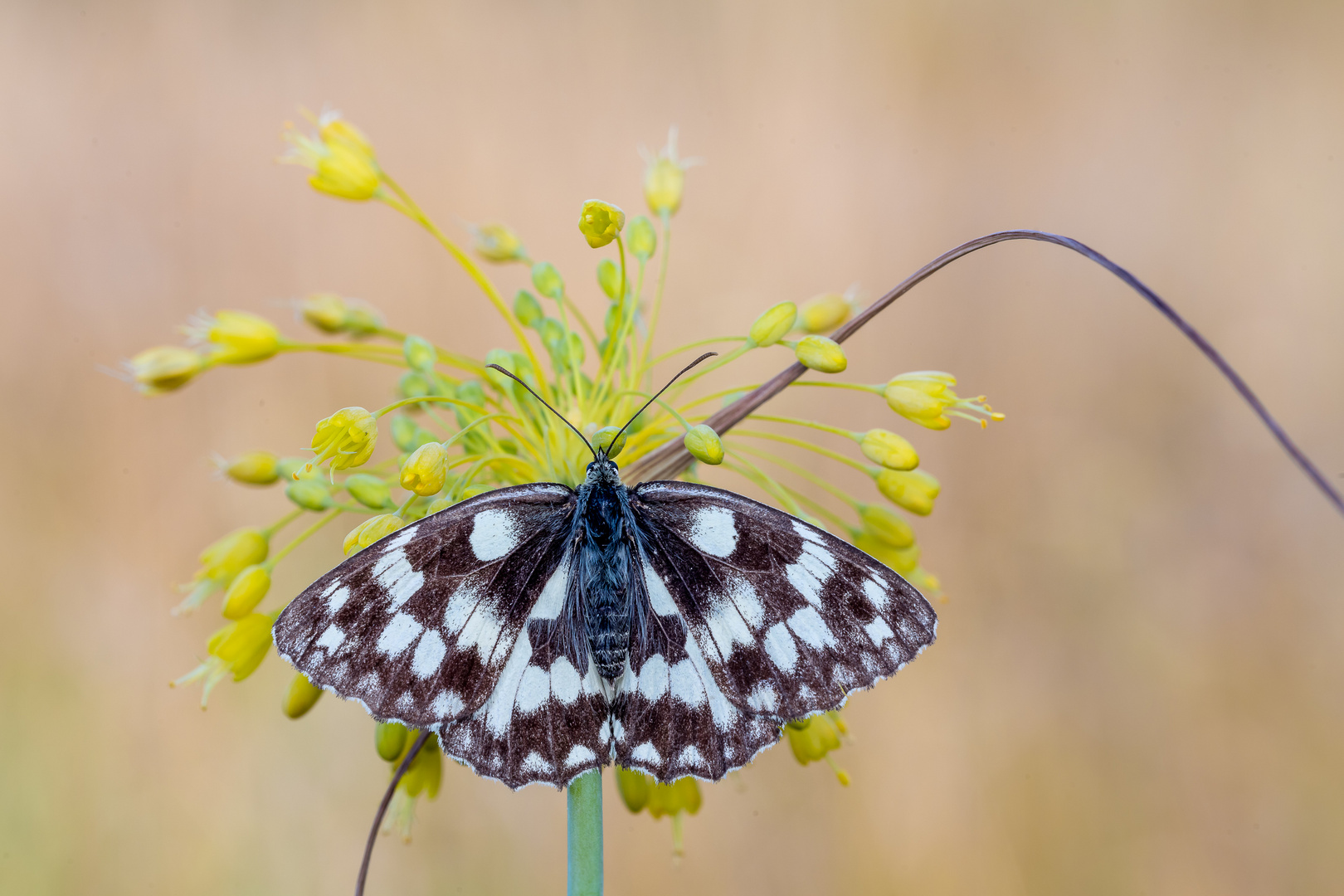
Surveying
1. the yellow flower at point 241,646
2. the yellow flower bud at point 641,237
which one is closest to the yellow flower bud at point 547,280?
the yellow flower bud at point 641,237

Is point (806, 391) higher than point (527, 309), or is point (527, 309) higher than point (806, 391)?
point (806, 391)

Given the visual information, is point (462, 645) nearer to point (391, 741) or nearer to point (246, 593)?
point (391, 741)

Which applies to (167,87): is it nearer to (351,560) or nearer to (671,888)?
(351,560)

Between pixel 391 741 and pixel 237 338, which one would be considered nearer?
pixel 391 741

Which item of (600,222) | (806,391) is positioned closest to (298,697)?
(600,222)

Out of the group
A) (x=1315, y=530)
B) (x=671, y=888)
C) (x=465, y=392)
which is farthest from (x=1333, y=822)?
(x=465, y=392)

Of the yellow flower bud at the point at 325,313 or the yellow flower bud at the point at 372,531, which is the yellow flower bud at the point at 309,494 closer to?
the yellow flower bud at the point at 372,531

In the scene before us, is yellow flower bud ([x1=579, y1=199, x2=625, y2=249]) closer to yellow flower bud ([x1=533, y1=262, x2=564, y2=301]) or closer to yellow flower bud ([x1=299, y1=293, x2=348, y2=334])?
yellow flower bud ([x1=533, y1=262, x2=564, y2=301])
